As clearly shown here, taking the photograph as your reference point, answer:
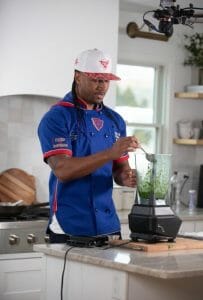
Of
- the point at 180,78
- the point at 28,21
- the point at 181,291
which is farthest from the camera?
the point at 180,78

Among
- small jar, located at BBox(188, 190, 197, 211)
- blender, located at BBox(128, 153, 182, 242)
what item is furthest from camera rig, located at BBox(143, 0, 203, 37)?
small jar, located at BBox(188, 190, 197, 211)

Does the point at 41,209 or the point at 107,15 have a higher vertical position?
the point at 107,15

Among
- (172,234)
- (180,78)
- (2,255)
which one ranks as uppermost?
(180,78)

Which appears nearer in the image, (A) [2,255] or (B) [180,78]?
(A) [2,255]

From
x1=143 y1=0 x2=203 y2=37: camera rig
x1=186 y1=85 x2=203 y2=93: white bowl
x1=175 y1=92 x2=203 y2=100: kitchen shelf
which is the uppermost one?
x1=143 y1=0 x2=203 y2=37: camera rig

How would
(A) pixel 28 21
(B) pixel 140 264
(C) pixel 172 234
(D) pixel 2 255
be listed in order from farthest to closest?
(A) pixel 28 21, (D) pixel 2 255, (C) pixel 172 234, (B) pixel 140 264

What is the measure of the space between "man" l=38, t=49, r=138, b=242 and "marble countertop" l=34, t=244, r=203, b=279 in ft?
0.66

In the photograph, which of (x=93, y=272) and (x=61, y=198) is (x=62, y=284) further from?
(x=61, y=198)

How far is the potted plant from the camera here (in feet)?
20.2

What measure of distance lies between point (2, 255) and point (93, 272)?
166 cm

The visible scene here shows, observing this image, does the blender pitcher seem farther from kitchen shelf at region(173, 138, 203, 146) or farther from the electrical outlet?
the electrical outlet

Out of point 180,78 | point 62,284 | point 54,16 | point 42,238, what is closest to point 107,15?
point 54,16

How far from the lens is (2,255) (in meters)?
4.43

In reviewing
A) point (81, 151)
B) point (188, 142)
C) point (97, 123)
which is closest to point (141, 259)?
point (81, 151)
